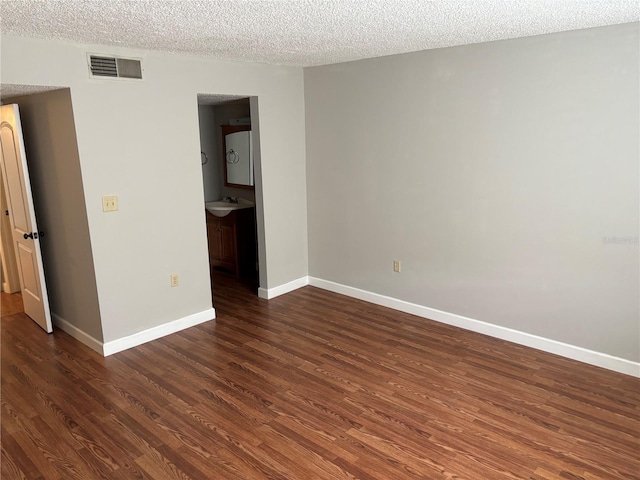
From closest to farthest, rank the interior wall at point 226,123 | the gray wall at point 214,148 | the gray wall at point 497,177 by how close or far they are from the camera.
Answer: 1. the gray wall at point 497,177
2. the interior wall at point 226,123
3. the gray wall at point 214,148

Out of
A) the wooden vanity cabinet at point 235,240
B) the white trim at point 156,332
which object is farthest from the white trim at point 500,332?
the white trim at point 156,332

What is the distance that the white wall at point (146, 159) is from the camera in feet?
10.8

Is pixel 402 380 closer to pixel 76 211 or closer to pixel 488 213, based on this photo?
pixel 488 213

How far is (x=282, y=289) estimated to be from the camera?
5.02 m

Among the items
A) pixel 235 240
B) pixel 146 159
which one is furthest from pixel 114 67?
pixel 235 240

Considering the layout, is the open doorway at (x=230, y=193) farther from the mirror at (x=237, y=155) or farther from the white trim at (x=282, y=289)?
the white trim at (x=282, y=289)

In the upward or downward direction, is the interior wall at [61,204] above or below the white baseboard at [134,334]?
above

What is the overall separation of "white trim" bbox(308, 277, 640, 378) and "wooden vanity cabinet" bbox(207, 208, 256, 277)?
1005 millimetres

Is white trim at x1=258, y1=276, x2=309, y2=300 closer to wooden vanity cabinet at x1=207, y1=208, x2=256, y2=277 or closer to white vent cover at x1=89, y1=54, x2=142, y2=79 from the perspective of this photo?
wooden vanity cabinet at x1=207, y1=208, x2=256, y2=277

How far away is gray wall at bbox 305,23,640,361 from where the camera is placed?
3.13 m

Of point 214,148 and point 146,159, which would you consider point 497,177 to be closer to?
point 146,159

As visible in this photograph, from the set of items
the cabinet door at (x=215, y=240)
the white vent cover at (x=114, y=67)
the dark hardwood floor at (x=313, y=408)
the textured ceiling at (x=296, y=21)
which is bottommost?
the dark hardwood floor at (x=313, y=408)

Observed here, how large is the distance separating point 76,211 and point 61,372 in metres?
1.17

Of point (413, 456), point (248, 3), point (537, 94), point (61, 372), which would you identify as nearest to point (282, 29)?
point (248, 3)
